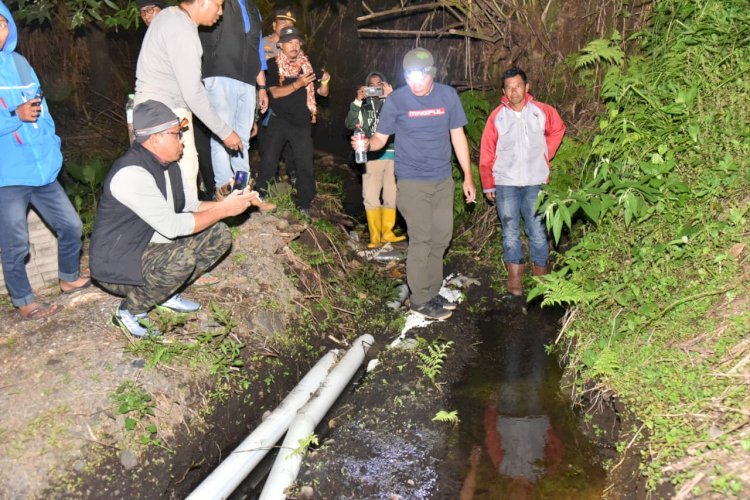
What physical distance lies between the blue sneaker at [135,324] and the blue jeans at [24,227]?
2.73ft

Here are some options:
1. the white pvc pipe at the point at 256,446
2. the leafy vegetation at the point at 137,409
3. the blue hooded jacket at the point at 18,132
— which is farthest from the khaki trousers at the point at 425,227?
the blue hooded jacket at the point at 18,132

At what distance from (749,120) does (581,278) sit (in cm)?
184

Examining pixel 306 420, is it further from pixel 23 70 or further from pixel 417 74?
pixel 23 70

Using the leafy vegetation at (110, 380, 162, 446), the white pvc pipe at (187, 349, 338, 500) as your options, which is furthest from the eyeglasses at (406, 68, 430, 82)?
the leafy vegetation at (110, 380, 162, 446)

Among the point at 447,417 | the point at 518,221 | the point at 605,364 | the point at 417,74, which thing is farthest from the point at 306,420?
the point at 518,221

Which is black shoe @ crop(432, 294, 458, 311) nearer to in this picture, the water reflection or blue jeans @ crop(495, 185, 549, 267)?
the water reflection

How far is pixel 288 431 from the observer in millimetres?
4430

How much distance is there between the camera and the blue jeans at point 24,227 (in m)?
4.71

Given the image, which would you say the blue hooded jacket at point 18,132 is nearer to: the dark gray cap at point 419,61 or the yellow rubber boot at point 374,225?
the dark gray cap at point 419,61

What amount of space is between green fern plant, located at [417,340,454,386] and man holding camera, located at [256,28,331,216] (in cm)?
252

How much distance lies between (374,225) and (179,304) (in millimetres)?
3162

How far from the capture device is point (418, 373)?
5312 millimetres

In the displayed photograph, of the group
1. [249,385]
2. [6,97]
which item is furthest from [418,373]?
[6,97]

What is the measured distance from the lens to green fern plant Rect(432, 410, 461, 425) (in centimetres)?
467
